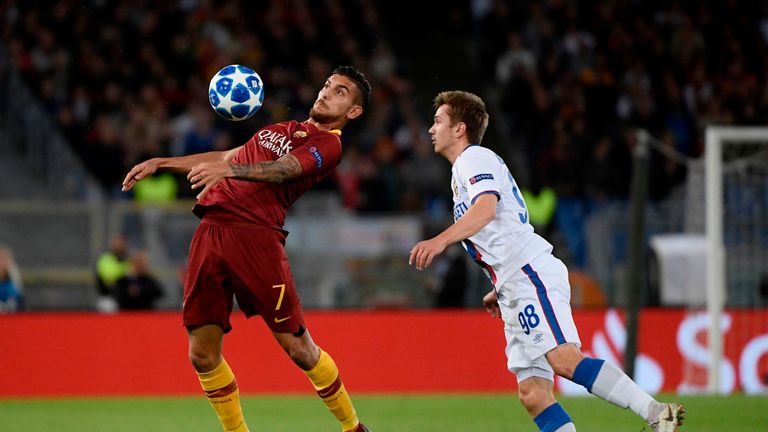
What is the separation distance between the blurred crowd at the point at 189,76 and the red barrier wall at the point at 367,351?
391 cm

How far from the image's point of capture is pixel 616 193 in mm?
18078

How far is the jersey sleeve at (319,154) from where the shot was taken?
22.8 ft

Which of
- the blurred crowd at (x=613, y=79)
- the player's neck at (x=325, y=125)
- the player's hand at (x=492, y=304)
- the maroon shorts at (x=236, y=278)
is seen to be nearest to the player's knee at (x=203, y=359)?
the maroon shorts at (x=236, y=278)

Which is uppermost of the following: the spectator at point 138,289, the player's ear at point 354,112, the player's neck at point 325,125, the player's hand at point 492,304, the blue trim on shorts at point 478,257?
the player's ear at point 354,112

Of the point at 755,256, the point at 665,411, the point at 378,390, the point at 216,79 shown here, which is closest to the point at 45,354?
the point at 378,390

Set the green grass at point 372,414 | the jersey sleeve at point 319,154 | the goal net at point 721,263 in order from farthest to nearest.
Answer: the goal net at point 721,263, the green grass at point 372,414, the jersey sleeve at point 319,154

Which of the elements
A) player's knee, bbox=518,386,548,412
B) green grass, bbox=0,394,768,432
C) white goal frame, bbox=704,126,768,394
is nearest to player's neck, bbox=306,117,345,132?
player's knee, bbox=518,386,548,412

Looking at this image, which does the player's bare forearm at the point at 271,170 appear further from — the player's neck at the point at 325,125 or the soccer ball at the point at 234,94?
the player's neck at the point at 325,125

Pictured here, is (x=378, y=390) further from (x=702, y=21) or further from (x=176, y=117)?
(x=702, y=21)

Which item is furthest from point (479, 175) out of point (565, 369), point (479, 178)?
point (565, 369)

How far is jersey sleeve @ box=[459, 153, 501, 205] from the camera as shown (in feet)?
20.3

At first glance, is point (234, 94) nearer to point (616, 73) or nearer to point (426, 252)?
point (426, 252)

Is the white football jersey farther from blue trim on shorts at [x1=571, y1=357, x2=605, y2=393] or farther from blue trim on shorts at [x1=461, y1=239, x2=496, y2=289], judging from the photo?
blue trim on shorts at [x1=571, y1=357, x2=605, y2=393]

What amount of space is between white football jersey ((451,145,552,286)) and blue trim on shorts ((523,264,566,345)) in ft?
0.21
